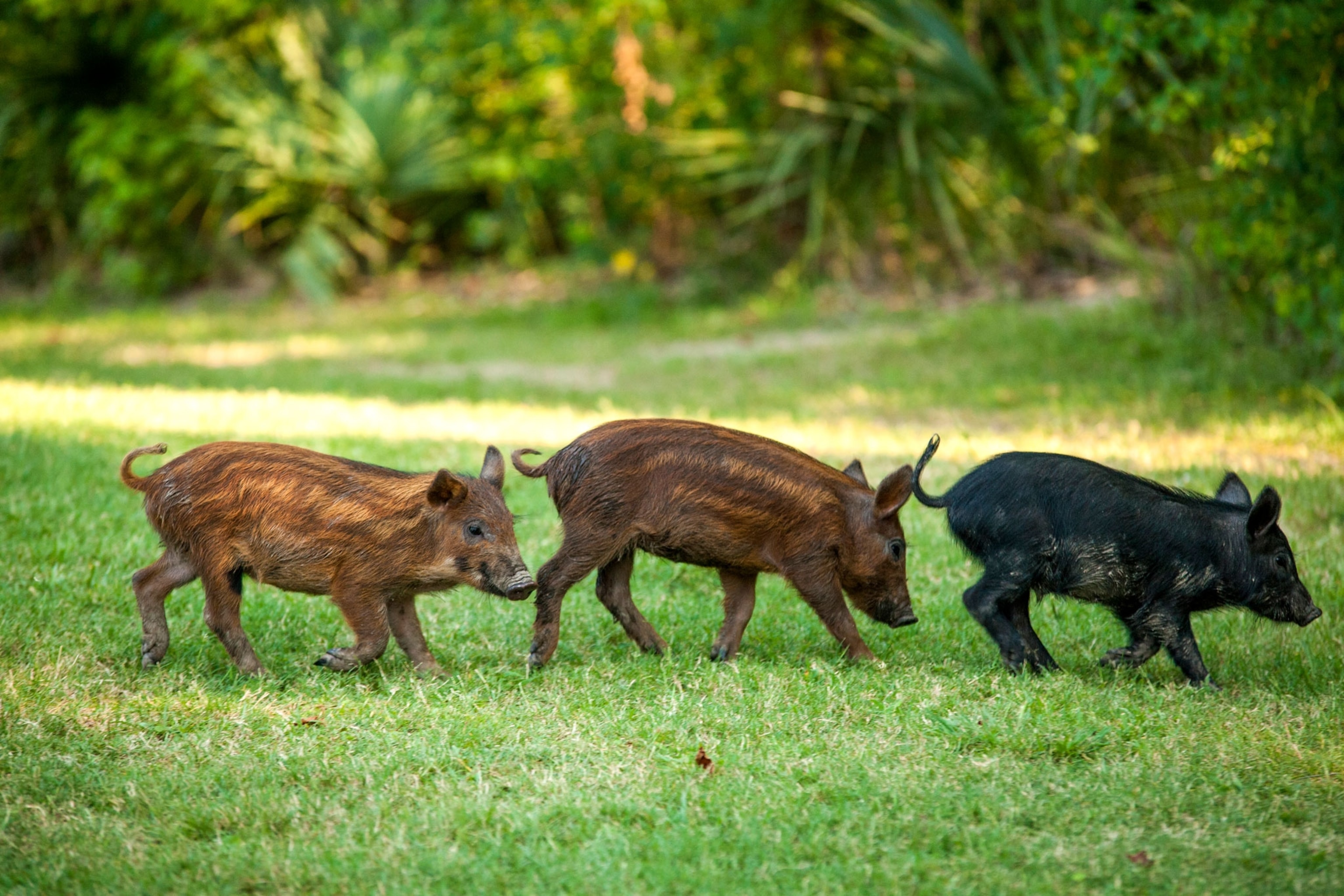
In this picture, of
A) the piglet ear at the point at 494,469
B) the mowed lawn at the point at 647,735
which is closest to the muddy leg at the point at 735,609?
the mowed lawn at the point at 647,735

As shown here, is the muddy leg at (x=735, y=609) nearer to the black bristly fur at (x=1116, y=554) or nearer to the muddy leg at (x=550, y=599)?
the muddy leg at (x=550, y=599)

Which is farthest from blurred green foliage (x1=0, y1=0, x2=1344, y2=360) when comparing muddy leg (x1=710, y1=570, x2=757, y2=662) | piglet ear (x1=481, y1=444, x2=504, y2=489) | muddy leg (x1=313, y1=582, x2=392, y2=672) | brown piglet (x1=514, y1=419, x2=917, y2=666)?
muddy leg (x1=313, y1=582, x2=392, y2=672)

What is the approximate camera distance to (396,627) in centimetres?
541

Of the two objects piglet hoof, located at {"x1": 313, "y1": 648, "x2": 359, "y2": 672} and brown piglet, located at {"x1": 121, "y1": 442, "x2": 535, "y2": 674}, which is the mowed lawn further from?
brown piglet, located at {"x1": 121, "y1": 442, "x2": 535, "y2": 674}

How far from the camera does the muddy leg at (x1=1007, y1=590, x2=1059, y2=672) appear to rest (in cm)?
539

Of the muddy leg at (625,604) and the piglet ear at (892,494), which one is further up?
the piglet ear at (892,494)

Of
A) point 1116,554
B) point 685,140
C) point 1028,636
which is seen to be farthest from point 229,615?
point 685,140

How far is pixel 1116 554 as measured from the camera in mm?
5277

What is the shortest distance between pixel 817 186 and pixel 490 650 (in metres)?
10.5

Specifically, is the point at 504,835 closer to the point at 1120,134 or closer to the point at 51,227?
the point at 1120,134

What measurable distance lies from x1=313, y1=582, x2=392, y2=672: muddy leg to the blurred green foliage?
20.9ft

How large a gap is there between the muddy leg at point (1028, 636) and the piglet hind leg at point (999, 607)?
29mm

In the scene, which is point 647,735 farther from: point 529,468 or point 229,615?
point 229,615

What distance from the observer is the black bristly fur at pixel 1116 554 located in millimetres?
5285
